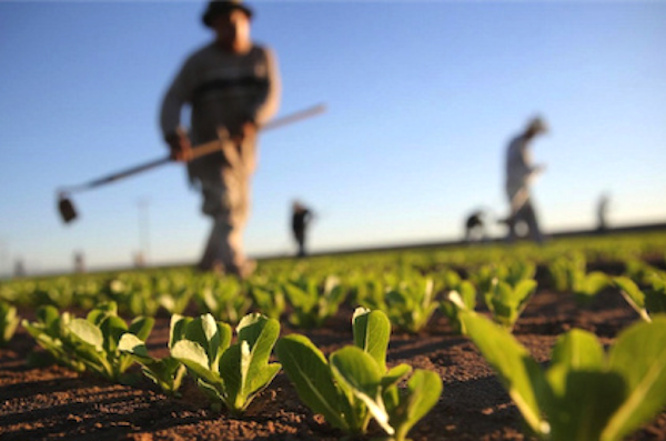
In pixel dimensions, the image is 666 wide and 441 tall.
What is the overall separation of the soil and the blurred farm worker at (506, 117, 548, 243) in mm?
9898

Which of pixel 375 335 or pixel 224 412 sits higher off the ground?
pixel 375 335

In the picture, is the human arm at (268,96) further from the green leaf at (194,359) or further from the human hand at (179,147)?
the green leaf at (194,359)

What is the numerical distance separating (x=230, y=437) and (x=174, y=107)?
5.60 metres

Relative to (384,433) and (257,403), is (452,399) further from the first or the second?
(257,403)

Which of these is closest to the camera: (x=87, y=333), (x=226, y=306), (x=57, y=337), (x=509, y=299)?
(x=87, y=333)

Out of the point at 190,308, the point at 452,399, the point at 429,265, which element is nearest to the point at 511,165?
the point at 429,265

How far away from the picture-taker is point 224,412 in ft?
3.77

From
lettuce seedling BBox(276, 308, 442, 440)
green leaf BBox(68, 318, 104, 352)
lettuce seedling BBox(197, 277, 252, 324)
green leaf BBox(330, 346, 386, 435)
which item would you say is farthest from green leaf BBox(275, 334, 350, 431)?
lettuce seedling BBox(197, 277, 252, 324)

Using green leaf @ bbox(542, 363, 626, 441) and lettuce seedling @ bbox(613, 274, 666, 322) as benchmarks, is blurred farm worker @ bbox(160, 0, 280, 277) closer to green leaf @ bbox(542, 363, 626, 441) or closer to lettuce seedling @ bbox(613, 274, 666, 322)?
lettuce seedling @ bbox(613, 274, 666, 322)

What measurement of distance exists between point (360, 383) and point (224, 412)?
476mm

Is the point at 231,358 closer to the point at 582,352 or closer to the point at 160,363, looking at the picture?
the point at 160,363

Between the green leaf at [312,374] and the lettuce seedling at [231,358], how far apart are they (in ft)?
0.38

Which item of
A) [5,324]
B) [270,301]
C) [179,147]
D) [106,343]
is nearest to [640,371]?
[106,343]

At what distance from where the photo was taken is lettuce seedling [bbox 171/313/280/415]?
103 cm
